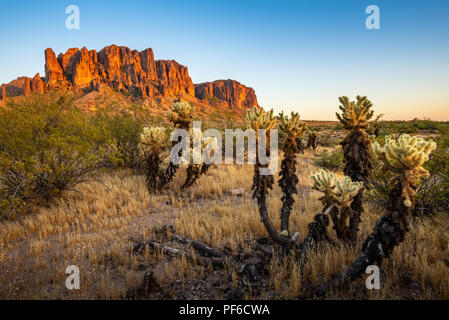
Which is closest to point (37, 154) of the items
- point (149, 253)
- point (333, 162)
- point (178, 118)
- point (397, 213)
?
point (178, 118)

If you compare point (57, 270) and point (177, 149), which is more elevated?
point (177, 149)

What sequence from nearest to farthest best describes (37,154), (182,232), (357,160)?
(357,160)
(182,232)
(37,154)

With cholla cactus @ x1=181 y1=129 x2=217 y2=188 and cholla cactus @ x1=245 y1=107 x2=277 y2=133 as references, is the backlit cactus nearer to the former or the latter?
cholla cactus @ x1=245 y1=107 x2=277 y2=133

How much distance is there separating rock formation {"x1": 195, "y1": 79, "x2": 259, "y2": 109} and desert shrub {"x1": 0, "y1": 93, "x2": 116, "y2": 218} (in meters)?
159

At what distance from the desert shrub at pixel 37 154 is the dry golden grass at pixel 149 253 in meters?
0.62

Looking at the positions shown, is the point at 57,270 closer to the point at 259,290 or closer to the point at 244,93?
the point at 259,290

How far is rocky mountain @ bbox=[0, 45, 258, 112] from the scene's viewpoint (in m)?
111

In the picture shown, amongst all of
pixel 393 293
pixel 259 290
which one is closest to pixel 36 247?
pixel 259 290

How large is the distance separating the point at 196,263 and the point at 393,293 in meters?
3.00

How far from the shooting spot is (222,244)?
14.2 feet

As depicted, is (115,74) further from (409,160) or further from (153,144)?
(409,160)

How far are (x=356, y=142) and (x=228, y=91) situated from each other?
17520 cm

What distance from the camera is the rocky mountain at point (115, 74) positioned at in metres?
111

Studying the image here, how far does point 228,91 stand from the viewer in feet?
555
